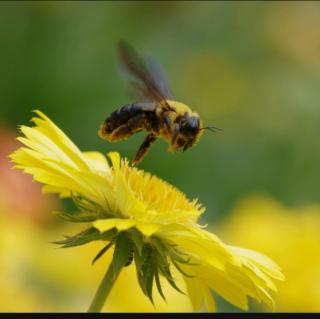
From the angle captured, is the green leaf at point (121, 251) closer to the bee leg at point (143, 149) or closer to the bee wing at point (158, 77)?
the bee leg at point (143, 149)

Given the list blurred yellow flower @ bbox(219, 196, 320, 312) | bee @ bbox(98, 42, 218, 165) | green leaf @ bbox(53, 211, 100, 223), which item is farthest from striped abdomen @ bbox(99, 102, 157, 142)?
blurred yellow flower @ bbox(219, 196, 320, 312)

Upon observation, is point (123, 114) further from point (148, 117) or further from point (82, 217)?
point (82, 217)

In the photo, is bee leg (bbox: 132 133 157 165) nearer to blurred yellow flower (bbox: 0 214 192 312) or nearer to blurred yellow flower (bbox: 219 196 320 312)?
blurred yellow flower (bbox: 0 214 192 312)

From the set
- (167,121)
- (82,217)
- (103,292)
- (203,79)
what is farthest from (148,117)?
(203,79)

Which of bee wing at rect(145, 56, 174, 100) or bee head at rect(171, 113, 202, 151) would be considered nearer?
bee head at rect(171, 113, 202, 151)

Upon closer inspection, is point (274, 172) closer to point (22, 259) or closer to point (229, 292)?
point (22, 259)

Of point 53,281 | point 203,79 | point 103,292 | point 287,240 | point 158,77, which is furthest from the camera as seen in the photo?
point 203,79
